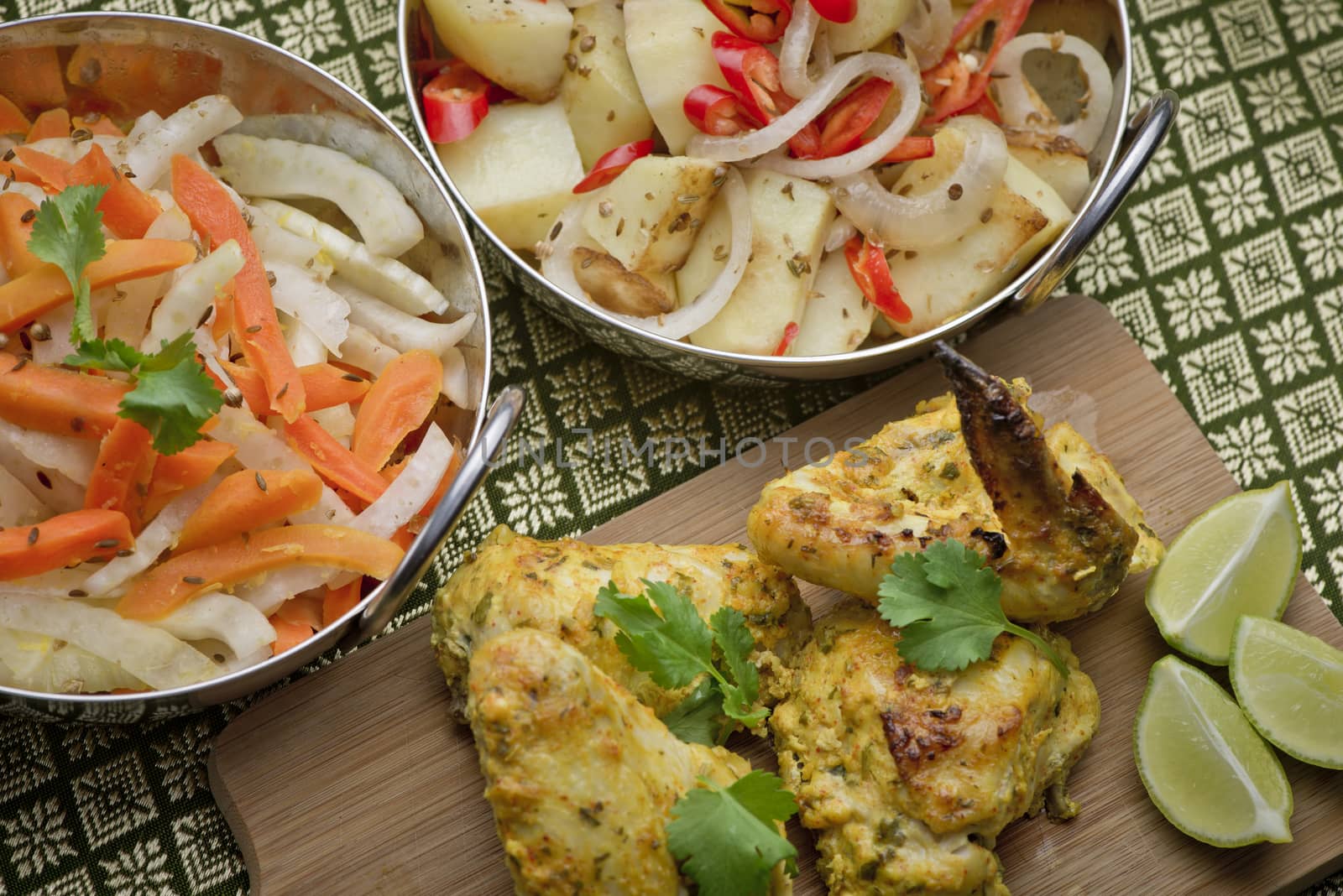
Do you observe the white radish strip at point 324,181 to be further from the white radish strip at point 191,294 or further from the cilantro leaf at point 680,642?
the cilantro leaf at point 680,642

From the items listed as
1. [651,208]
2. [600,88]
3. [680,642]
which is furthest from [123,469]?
[600,88]

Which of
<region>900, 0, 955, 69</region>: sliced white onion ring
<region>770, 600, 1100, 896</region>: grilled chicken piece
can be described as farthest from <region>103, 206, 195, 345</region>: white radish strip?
<region>900, 0, 955, 69</region>: sliced white onion ring

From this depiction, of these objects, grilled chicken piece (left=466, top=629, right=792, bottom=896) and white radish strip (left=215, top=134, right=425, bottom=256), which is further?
white radish strip (left=215, top=134, right=425, bottom=256)

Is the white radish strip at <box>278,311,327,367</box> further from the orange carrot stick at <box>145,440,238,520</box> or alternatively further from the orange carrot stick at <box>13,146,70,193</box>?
the orange carrot stick at <box>13,146,70,193</box>

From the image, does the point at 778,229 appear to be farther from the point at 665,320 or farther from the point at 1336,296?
the point at 1336,296

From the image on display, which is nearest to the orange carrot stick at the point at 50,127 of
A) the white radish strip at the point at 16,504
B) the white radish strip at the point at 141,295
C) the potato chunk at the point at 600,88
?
the white radish strip at the point at 141,295

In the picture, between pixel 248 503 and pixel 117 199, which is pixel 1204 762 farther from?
pixel 117 199
